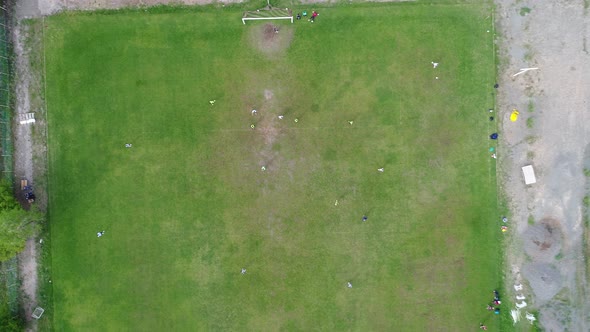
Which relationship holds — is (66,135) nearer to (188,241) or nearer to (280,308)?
(188,241)

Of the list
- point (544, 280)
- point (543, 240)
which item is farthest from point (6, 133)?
point (544, 280)

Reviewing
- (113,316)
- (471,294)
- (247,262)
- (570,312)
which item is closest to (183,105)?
(247,262)

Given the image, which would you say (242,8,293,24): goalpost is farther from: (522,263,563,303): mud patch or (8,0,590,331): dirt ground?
(522,263,563,303): mud patch

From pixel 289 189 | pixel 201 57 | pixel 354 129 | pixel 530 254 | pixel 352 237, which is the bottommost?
pixel 530 254

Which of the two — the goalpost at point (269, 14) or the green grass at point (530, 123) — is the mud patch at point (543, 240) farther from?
the goalpost at point (269, 14)

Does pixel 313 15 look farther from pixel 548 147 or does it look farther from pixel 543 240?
pixel 543 240

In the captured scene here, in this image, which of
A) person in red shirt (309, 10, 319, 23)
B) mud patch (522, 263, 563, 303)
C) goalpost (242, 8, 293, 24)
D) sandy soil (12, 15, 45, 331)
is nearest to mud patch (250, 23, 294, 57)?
goalpost (242, 8, 293, 24)
